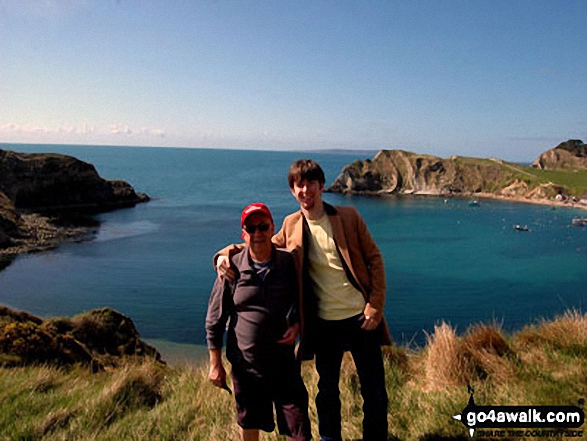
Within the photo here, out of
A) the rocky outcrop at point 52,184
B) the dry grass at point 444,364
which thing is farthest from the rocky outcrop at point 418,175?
the dry grass at point 444,364

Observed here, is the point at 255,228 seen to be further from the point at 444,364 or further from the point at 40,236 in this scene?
the point at 40,236

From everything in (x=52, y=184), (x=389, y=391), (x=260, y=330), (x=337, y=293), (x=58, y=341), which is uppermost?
(x=337, y=293)

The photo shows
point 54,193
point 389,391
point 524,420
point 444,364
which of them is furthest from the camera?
point 54,193

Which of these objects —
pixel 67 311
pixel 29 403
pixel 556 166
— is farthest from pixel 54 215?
pixel 556 166

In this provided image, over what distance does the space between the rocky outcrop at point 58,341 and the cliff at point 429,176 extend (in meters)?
94.6

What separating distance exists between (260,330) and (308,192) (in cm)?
95

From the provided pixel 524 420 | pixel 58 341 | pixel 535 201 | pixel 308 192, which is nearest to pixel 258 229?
pixel 308 192

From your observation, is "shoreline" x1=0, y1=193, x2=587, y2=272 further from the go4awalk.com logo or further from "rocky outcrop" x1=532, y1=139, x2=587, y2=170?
"rocky outcrop" x1=532, y1=139, x2=587, y2=170

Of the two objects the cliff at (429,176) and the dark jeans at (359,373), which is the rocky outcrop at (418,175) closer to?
the cliff at (429,176)

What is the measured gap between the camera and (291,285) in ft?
8.82

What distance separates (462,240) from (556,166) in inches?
3649

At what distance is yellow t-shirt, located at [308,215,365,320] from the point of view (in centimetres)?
288

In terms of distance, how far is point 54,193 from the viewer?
244ft

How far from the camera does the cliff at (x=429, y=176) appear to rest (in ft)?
331
